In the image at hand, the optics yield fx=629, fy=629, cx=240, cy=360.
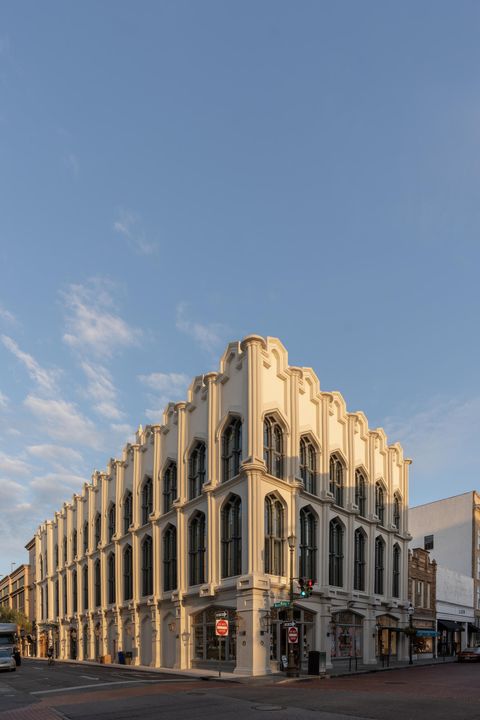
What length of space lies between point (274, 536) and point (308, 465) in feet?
18.8

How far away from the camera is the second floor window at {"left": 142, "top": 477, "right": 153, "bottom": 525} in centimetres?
4619

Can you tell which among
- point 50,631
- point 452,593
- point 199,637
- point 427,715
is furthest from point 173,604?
point 50,631

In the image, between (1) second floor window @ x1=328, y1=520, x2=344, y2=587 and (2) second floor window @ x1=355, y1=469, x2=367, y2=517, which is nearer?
(1) second floor window @ x1=328, y1=520, x2=344, y2=587

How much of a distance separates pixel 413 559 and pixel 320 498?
18.7 meters

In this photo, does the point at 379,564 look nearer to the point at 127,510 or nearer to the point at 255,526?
the point at 255,526

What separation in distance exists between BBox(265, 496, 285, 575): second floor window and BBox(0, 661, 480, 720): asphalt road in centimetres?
691

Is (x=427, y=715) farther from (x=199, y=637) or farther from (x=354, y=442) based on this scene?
(x=354, y=442)

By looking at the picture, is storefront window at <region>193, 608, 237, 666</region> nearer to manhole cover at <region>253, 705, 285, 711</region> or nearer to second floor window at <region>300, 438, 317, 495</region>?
second floor window at <region>300, 438, 317, 495</region>

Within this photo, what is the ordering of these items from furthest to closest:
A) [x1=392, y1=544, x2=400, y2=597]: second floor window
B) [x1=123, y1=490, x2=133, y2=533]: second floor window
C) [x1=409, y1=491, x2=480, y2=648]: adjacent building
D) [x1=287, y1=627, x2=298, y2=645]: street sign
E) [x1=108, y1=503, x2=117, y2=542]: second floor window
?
[x1=409, y1=491, x2=480, y2=648]: adjacent building < [x1=108, y1=503, x2=117, y2=542]: second floor window < [x1=123, y1=490, x2=133, y2=533]: second floor window < [x1=392, y1=544, x2=400, y2=597]: second floor window < [x1=287, y1=627, x2=298, y2=645]: street sign

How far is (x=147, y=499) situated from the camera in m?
46.8

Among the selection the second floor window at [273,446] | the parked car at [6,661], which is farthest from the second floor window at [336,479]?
the parked car at [6,661]

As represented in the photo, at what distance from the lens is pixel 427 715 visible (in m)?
15.2

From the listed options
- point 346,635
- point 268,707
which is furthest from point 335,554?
point 268,707

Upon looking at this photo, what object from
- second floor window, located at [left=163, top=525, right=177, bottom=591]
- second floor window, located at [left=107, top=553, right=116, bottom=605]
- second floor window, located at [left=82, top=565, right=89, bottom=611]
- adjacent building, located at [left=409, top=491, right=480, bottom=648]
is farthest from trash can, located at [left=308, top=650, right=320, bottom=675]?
second floor window, located at [left=82, top=565, right=89, bottom=611]
